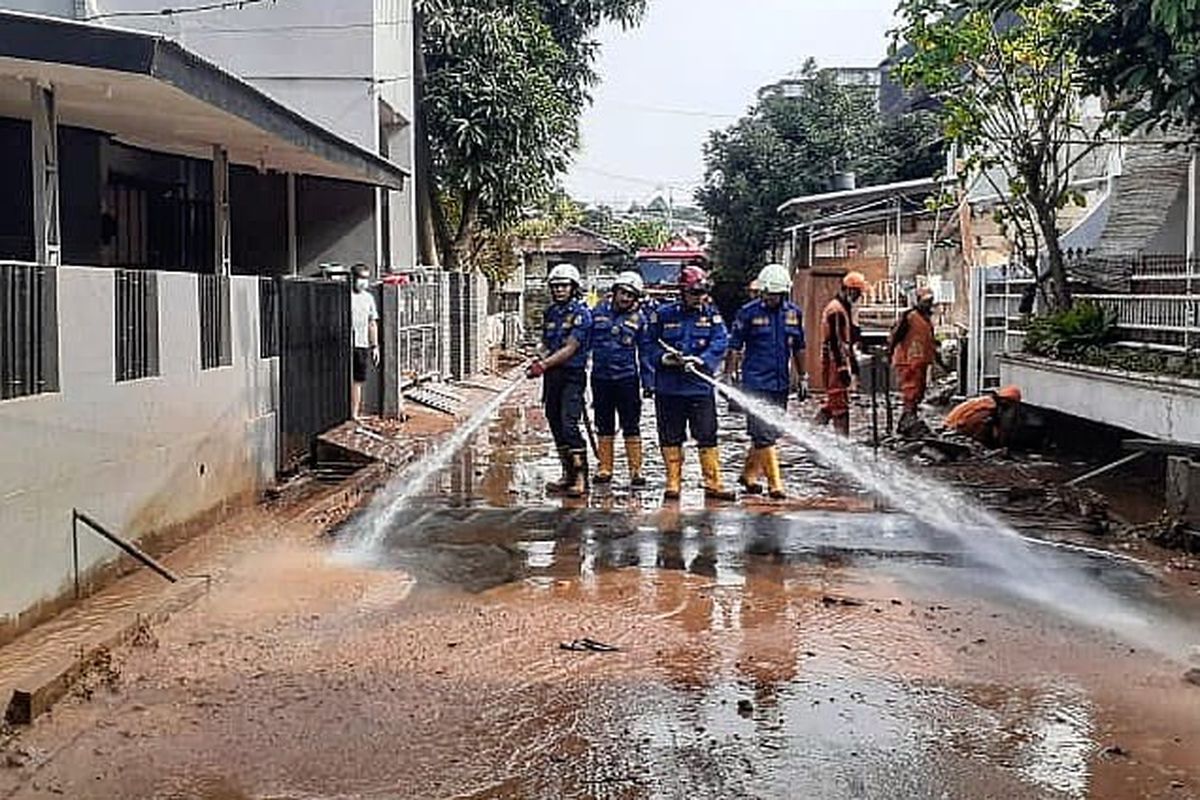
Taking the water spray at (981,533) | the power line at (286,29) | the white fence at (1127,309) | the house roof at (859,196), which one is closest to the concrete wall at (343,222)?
the power line at (286,29)

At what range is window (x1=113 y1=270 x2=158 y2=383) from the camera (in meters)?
9.04

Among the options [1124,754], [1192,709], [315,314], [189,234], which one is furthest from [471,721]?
[189,234]

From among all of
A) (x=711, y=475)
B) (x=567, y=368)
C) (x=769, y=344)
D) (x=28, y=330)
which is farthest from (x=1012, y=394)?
(x=28, y=330)

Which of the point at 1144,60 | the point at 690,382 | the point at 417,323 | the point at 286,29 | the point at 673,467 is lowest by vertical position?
the point at 673,467

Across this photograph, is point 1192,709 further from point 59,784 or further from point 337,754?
point 59,784

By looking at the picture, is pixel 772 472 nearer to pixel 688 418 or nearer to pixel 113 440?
pixel 688 418

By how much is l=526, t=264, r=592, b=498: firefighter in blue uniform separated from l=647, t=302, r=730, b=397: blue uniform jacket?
0.71 meters

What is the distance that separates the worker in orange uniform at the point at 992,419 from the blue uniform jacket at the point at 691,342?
5.32m

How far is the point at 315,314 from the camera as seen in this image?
14820mm

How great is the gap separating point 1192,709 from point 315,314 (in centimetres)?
1008

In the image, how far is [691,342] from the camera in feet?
40.9

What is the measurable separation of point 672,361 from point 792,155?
33.5 metres

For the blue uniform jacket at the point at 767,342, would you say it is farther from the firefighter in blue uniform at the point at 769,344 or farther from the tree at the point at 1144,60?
the tree at the point at 1144,60

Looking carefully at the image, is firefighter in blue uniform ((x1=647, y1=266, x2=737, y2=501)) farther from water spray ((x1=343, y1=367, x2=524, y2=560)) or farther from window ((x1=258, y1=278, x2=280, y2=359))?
window ((x1=258, y1=278, x2=280, y2=359))
